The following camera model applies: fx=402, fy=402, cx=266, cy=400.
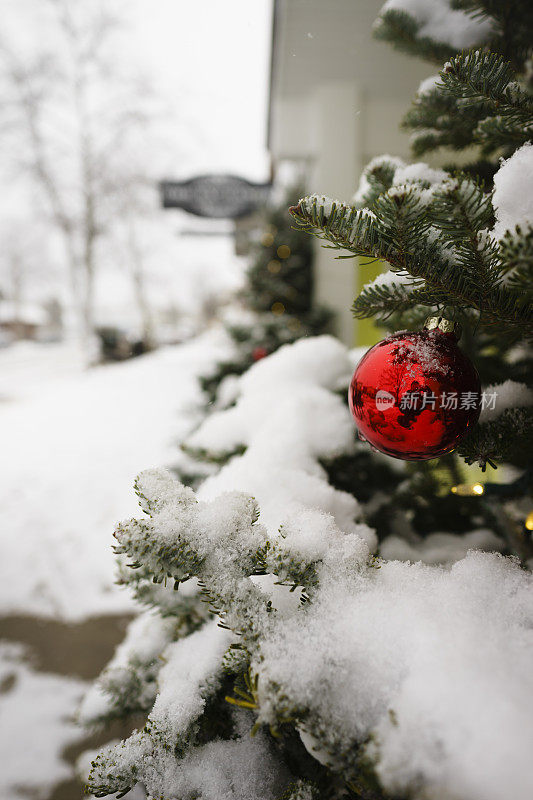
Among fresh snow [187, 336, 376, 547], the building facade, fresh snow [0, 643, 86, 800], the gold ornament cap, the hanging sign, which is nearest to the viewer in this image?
the gold ornament cap

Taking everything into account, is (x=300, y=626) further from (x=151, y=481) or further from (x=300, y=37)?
(x=300, y=37)

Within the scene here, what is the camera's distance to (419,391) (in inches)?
22.5

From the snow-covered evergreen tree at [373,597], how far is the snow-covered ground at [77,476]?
0.35 meters

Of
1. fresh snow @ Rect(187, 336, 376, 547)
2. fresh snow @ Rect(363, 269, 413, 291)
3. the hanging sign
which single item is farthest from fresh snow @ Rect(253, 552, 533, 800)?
the hanging sign

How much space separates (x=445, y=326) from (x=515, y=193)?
190mm

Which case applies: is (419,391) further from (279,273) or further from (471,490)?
(279,273)

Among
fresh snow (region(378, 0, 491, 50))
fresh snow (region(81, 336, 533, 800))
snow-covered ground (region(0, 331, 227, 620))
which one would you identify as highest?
fresh snow (region(378, 0, 491, 50))

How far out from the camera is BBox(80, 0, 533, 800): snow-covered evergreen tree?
1.36ft

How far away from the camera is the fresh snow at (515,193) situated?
513 millimetres

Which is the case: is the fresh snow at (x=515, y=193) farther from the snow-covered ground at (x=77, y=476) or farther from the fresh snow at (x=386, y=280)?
the snow-covered ground at (x=77, y=476)

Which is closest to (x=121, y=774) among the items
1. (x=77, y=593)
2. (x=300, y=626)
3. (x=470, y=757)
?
(x=300, y=626)

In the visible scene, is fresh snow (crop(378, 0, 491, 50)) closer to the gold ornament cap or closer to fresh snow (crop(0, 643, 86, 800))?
the gold ornament cap

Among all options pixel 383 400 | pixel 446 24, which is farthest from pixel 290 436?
pixel 446 24

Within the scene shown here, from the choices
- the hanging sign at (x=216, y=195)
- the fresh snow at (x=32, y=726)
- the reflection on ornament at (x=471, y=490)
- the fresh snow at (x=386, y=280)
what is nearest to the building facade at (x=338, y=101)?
the fresh snow at (x=386, y=280)
